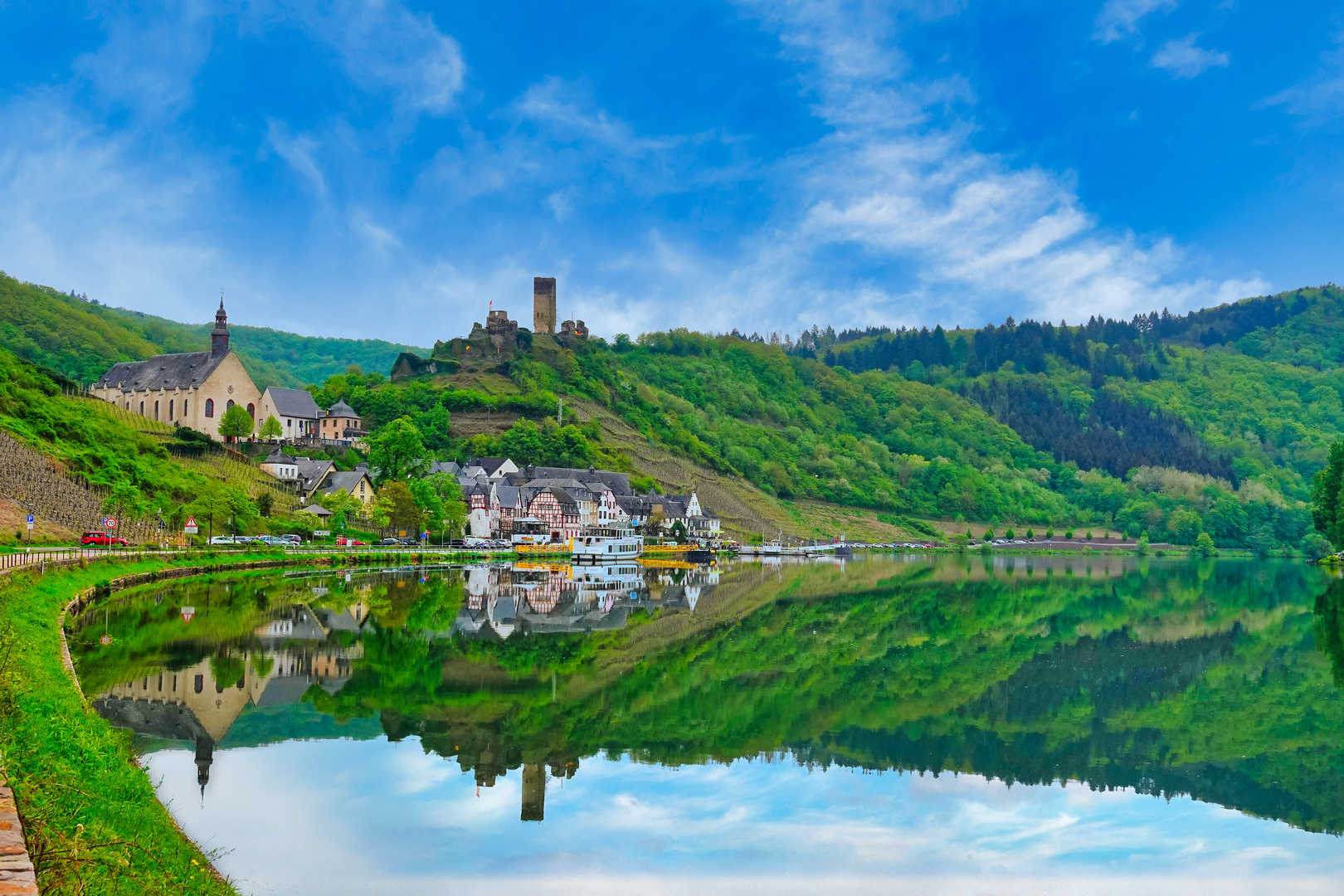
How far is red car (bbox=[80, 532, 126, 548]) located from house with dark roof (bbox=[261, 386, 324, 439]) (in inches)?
1926

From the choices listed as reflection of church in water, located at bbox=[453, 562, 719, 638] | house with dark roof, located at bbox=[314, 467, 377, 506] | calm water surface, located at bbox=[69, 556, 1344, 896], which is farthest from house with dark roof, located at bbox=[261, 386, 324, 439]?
calm water surface, located at bbox=[69, 556, 1344, 896]

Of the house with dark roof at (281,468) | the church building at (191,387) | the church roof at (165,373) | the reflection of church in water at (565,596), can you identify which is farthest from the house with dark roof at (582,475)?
the church roof at (165,373)

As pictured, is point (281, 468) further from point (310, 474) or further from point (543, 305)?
point (543, 305)

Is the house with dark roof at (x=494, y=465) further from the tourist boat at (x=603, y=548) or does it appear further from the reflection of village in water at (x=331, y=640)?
the reflection of village in water at (x=331, y=640)

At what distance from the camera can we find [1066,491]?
7461 inches

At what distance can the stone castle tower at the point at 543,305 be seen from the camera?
534 ft

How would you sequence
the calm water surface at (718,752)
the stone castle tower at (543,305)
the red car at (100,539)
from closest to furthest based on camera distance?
the calm water surface at (718,752), the red car at (100,539), the stone castle tower at (543,305)

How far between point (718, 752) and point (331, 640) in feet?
Answer: 46.5

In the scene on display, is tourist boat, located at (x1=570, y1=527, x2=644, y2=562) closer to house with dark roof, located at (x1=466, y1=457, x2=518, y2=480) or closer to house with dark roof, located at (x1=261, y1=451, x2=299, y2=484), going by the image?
house with dark roof, located at (x1=466, y1=457, x2=518, y2=480)

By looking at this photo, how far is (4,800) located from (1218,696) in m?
23.7

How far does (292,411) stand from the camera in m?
101

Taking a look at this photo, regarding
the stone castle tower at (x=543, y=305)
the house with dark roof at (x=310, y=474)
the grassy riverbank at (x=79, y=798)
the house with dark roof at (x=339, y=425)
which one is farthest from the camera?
the stone castle tower at (x=543, y=305)

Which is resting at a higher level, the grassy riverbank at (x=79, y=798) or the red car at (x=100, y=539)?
the red car at (x=100, y=539)

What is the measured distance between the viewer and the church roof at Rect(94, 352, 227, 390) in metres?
89.8
